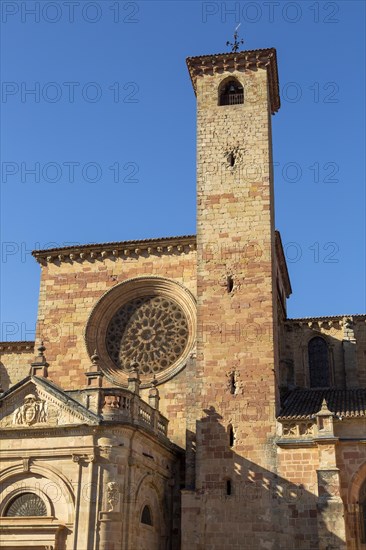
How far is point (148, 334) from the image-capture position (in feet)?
89.5

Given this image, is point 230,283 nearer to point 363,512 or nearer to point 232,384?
point 232,384

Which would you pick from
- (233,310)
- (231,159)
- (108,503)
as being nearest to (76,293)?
(233,310)

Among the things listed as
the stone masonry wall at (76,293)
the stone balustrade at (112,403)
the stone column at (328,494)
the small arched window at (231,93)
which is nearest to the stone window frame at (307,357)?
the stone masonry wall at (76,293)

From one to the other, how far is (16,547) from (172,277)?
11.5 m

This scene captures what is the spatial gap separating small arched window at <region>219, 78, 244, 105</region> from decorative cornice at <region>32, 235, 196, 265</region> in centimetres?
595

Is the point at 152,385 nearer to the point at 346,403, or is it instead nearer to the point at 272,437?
the point at 272,437

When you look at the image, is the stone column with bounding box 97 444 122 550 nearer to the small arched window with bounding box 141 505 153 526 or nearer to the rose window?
the small arched window with bounding box 141 505 153 526

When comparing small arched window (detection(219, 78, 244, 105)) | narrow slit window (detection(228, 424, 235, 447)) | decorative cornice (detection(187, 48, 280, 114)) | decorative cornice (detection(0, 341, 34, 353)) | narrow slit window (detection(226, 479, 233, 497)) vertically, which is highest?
decorative cornice (detection(187, 48, 280, 114))

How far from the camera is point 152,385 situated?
25062 mm

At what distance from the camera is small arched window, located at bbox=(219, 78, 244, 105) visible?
28.7 meters

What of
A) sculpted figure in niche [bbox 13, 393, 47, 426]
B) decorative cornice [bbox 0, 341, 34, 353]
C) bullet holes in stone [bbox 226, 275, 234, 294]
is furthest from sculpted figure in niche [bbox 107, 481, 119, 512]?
decorative cornice [bbox 0, 341, 34, 353]

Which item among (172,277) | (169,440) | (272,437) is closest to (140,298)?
(172,277)

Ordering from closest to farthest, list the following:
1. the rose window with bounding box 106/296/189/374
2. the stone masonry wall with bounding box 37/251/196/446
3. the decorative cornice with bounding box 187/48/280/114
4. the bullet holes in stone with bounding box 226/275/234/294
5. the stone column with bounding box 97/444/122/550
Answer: the stone column with bounding box 97/444/122/550 < the bullet holes in stone with bounding box 226/275/234/294 < the rose window with bounding box 106/296/189/374 < the stone masonry wall with bounding box 37/251/196/446 < the decorative cornice with bounding box 187/48/280/114

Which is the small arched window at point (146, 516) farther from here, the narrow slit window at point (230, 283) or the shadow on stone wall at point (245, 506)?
the narrow slit window at point (230, 283)
